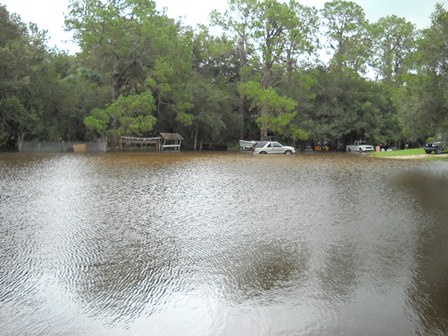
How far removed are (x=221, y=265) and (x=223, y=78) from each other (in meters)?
51.1

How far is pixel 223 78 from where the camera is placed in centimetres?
5562

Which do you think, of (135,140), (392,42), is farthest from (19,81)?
(392,42)

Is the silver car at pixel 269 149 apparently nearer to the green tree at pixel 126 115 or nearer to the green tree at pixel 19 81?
the green tree at pixel 126 115

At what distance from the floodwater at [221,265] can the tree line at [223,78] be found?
62.0 feet

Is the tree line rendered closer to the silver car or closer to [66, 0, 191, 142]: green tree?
[66, 0, 191, 142]: green tree

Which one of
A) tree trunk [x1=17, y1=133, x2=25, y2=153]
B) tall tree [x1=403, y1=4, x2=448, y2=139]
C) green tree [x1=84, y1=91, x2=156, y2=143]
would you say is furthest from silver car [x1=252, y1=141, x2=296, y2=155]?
tree trunk [x1=17, y1=133, x2=25, y2=153]

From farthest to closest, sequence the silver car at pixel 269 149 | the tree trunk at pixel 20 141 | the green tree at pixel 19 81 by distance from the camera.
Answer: the silver car at pixel 269 149, the tree trunk at pixel 20 141, the green tree at pixel 19 81

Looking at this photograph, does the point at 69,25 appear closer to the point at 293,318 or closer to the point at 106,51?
the point at 106,51

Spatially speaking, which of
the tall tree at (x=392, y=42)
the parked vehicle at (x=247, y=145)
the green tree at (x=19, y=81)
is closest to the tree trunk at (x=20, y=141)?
the green tree at (x=19, y=81)

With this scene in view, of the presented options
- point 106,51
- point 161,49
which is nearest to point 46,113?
point 106,51

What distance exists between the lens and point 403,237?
782cm

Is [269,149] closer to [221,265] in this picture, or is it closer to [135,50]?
[135,50]

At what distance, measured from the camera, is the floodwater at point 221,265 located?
442 cm

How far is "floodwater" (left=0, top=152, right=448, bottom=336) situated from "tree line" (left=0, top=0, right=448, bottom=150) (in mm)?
18904
